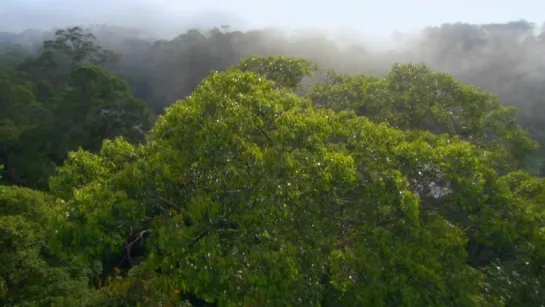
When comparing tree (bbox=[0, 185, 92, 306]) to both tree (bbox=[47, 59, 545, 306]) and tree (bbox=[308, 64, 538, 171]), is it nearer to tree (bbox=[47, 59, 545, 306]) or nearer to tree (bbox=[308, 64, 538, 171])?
tree (bbox=[47, 59, 545, 306])

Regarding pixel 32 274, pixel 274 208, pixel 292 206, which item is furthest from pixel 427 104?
pixel 32 274

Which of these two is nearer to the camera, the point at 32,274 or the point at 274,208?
the point at 274,208

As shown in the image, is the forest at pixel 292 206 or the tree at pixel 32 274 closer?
the forest at pixel 292 206

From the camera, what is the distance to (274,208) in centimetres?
803

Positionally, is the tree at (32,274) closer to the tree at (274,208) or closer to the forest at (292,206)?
the forest at (292,206)

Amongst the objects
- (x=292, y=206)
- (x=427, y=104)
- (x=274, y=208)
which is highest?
(x=427, y=104)

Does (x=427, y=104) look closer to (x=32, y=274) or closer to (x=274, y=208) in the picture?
(x=274, y=208)

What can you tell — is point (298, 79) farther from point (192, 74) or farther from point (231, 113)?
point (192, 74)

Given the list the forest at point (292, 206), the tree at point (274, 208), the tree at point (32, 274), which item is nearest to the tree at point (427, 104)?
the forest at point (292, 206)

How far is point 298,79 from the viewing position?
13.8 m

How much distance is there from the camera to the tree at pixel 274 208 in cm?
806

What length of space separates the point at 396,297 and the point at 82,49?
201ft

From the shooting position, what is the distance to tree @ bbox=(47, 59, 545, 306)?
26.5ft

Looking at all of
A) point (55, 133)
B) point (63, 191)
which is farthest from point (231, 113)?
point (55, 133)
